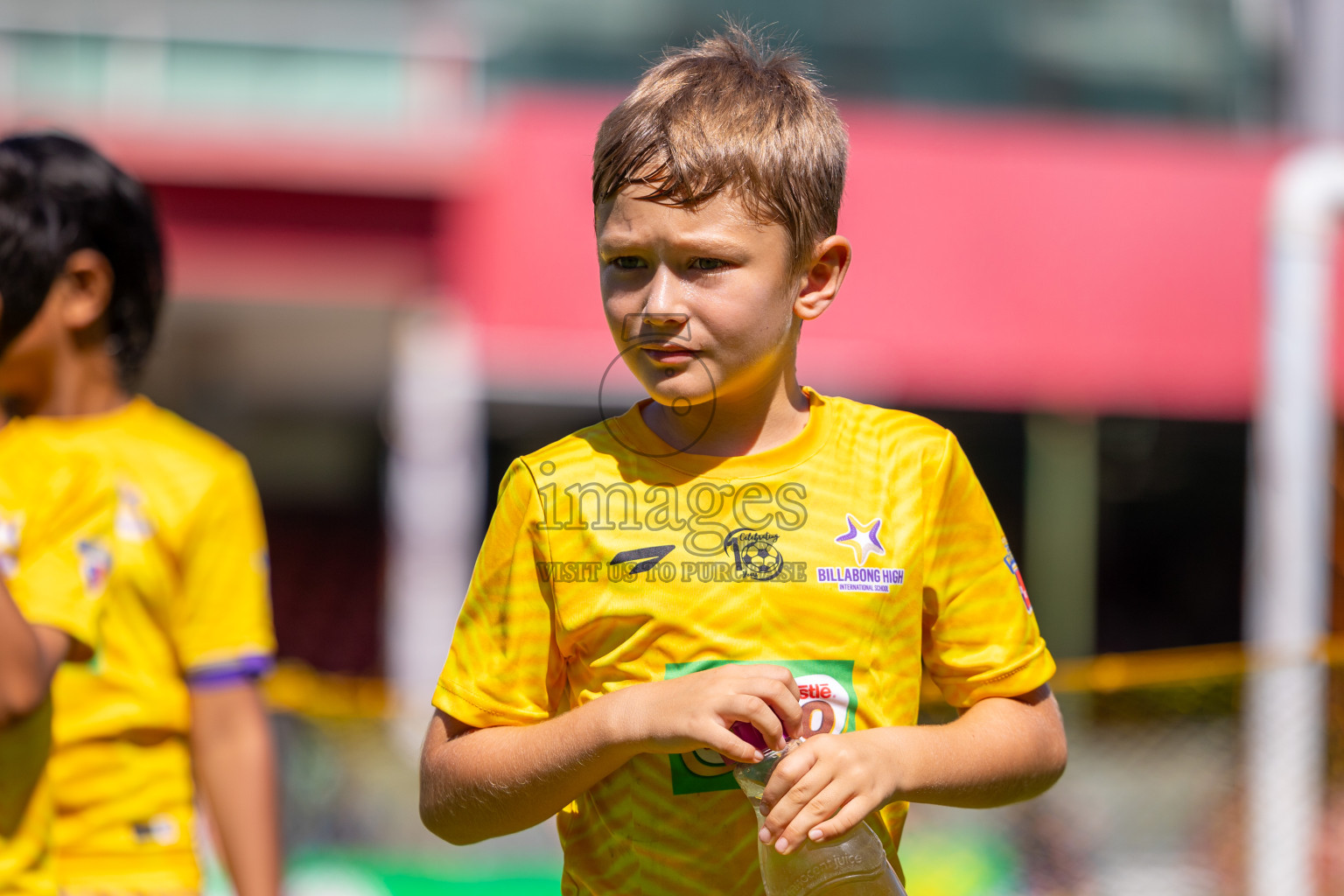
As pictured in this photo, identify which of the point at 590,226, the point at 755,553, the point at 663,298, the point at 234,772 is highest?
the point at 590,226

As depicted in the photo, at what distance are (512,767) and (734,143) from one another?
600mm

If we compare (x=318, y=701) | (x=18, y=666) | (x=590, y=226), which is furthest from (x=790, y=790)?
(x=590, y=226)

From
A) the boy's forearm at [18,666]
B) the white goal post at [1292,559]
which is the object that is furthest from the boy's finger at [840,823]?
the white goal post at [1292,559]

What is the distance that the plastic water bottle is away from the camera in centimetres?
111

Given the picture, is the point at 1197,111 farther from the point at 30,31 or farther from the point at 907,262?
the point at 30,31

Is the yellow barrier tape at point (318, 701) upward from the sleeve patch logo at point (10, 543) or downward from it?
downward

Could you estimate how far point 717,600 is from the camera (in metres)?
1.21

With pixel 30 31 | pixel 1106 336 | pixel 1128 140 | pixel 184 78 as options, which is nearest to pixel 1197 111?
pixel 1128 140

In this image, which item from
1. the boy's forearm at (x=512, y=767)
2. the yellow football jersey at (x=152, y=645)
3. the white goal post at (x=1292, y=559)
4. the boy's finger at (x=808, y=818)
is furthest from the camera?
the white goal post at (x=1292, y=559)

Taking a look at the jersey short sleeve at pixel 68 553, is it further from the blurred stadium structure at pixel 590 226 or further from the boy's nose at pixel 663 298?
the blurred stadium structure at pixel 590 226

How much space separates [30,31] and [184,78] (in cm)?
100

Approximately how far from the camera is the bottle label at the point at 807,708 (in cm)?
120

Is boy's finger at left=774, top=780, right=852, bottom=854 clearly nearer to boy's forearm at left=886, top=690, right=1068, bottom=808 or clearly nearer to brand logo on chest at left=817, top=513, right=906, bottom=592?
boy's forearm at left=886, top=690, right=1068, bottom=808

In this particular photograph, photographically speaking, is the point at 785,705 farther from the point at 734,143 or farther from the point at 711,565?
the point at 734,143
